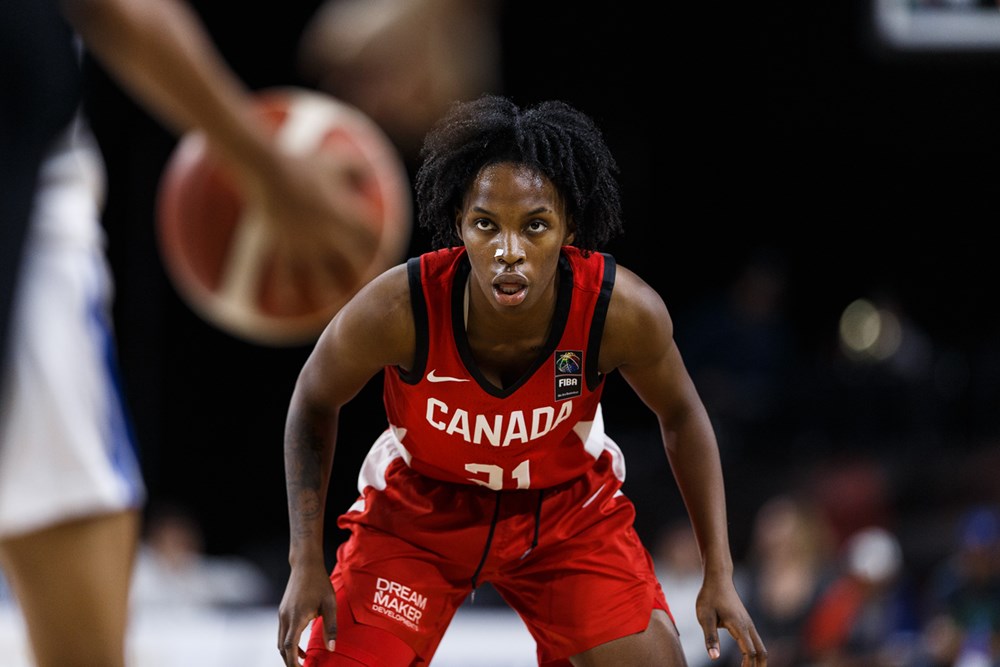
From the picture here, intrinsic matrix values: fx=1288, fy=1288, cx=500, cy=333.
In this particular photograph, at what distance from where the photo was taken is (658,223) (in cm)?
1133

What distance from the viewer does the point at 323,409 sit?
2.66 meters

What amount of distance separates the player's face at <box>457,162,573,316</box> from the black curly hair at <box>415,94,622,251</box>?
3 centimetres

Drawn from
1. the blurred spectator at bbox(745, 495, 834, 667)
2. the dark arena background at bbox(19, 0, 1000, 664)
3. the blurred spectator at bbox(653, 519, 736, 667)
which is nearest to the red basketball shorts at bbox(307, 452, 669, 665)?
the blurred spectator at bbox(653, 519, 736, 667)

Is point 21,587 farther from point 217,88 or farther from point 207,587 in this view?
point 207,587

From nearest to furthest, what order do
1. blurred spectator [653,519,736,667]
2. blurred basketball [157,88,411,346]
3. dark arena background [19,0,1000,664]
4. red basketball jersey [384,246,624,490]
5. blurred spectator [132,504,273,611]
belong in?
red basketball jersey [384,246,624,490], blurred basketball [157,88,411,346], blurred spectator [653,519,736,667], blurred spectator [132,504,273,611], dark arena background [19,0,1000,664]

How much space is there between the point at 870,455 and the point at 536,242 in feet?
18.0

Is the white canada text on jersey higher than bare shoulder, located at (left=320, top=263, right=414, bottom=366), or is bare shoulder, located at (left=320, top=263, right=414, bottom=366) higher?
bare shoulder, located at (left=320, top=263, right=414, bottom=366)

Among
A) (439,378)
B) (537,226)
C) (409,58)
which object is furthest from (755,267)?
(409,58)

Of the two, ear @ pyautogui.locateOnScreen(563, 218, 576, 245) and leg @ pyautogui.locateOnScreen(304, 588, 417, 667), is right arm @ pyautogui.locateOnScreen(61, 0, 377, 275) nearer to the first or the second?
ear @ pyautogui.locateOnScreen(563, 218, 576, 245)

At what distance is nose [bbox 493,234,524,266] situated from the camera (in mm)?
2355

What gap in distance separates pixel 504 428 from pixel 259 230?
0.71m

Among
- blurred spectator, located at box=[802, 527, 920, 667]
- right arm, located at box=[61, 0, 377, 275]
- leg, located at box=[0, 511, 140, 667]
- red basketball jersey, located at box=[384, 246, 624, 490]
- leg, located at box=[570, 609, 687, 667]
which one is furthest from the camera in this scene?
blurred spectator, located at box=[802, 527, 920, 667]

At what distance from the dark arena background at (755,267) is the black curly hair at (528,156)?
2.71 m

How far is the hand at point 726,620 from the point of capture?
8.45 feet
